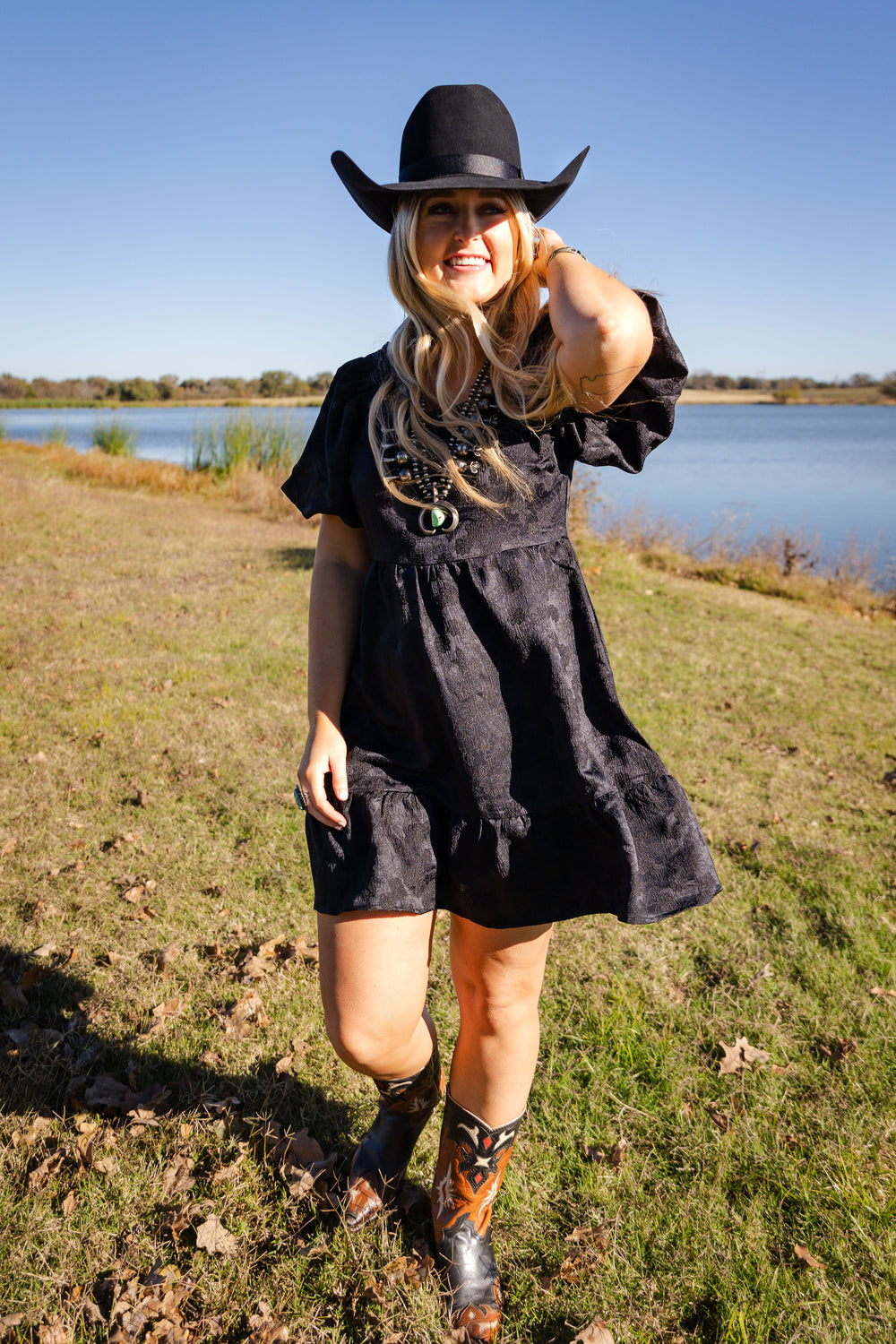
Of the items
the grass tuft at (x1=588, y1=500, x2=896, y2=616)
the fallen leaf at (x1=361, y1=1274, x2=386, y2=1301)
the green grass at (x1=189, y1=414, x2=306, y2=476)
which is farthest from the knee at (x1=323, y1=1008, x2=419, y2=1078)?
the green grass at (x1=189, y1=414, x2=306, y2=476)

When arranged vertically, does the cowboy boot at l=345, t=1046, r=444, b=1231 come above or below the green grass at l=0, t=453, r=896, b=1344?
above

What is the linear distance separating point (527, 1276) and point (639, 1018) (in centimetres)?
113

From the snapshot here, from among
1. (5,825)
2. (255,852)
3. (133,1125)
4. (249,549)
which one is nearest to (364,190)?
(133,1125)

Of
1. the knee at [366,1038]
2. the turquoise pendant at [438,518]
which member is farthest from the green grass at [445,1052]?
the turquoise pendant at [438,518]

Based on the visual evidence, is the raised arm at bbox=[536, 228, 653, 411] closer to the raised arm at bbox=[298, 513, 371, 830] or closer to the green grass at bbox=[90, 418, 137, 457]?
the raised arm at bbox=[298, 513, 371, 830]

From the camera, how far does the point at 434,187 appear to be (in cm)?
173

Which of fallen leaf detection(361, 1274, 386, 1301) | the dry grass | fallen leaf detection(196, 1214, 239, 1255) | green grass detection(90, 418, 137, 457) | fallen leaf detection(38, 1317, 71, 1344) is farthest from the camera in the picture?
green grass detection(90, 418, 137, 457)

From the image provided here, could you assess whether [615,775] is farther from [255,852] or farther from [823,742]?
[823,742]

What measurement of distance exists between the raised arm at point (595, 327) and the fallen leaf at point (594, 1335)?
7.08ft

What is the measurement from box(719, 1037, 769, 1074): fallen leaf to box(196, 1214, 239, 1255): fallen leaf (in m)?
1.67

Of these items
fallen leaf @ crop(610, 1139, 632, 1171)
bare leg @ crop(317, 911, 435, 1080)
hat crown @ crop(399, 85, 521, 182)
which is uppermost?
hat crown @ crop(399, 85, 521, 182)

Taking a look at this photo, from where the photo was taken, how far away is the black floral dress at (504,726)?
5.88 feet

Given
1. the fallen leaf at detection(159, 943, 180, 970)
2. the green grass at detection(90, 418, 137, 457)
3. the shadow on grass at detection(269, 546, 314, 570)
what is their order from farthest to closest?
the green grass at detection(90, 418, 137, 457) < the shadow on grass at detection(269, 546, 314, 570) < the fallen leaf at detection(159, 943, 180, 970)

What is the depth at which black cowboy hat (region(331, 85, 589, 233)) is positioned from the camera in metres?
1.78
